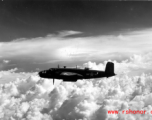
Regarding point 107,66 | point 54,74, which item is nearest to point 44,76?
point 54,74

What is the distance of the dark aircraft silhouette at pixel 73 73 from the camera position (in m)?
47.8

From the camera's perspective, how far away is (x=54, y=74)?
49.4m

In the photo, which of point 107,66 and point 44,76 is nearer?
point 44,76

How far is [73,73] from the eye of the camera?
162ft

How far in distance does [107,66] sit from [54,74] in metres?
→ 21.7

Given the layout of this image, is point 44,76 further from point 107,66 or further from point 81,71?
point 107,66

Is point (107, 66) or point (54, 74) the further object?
point (107, 66)

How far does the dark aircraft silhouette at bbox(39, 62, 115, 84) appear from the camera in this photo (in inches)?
1881

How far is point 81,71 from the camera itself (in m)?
52.8

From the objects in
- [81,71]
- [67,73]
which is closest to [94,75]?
[81,71]

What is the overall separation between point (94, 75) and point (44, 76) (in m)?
19.7

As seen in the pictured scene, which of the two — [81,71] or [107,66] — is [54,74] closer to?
[81,71]

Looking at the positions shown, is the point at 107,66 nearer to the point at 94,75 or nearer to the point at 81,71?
the point at 94,75

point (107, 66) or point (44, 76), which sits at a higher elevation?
point (107, 66)
